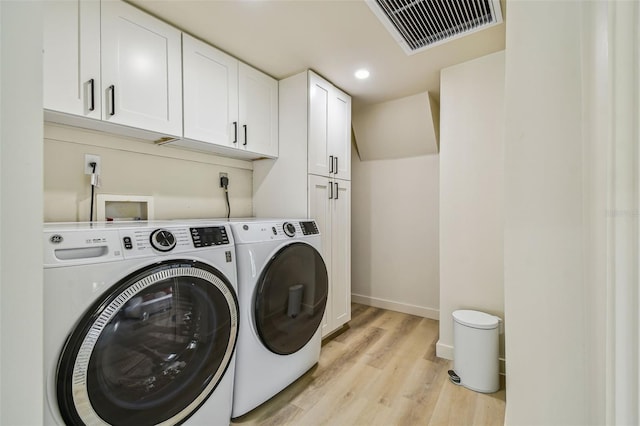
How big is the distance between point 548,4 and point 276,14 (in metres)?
1.52

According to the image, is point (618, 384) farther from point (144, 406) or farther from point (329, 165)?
point (329, 165)

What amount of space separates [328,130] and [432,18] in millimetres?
1054

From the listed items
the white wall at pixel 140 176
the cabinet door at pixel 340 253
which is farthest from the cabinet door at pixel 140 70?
the cabinet door at pixel 340 253

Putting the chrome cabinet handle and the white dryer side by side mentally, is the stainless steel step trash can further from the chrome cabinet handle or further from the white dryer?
the chrome cabinet handle

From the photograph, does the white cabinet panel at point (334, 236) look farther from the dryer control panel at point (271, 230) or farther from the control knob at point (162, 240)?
the control knob at point (162, 240)

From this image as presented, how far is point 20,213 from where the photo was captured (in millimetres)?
382

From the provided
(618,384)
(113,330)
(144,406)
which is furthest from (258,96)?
(618,384)

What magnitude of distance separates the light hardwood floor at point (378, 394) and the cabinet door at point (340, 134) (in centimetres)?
151

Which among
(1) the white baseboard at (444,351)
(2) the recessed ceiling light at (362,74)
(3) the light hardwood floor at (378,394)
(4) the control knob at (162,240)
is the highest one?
(2) the recessed ceiling light at (362,74)

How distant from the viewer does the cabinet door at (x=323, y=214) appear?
84.5 inches

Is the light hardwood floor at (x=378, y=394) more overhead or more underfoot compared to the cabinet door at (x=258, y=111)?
more underfoot

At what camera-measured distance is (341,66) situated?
2061 mm

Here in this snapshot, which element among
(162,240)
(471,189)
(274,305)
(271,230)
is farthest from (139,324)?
(471,189)

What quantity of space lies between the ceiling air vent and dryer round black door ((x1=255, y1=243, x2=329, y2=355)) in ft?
4.56
